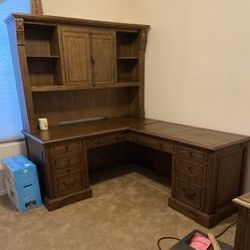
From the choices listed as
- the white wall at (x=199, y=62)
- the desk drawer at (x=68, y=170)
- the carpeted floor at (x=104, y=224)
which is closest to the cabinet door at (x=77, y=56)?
the white wall at (x=199, y=62)

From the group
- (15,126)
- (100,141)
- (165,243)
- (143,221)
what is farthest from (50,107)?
(165,243)

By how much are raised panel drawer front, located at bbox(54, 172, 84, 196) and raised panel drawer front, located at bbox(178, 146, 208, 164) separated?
1128 mm

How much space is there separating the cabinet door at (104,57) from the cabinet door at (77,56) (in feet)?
0.28

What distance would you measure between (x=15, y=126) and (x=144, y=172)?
1826mm

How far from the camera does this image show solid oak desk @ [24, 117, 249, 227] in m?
2.04

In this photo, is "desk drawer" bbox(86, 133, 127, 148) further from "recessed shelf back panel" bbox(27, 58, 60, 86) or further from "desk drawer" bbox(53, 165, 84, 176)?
"recessed shelf back panel" bbox(27, 58, 60, 86)

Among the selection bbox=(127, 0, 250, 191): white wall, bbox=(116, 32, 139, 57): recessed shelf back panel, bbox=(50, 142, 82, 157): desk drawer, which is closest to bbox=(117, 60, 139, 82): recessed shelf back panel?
bbox=(116, 32, 139, 57): recessed shelf back panel

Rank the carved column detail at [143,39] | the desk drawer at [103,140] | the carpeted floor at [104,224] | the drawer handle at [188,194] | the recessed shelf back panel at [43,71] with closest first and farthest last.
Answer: the carpeted floor at [104,224]
the drawer handle at [188,194]
the desk drawer at [103,140]
the recessed shelf back panel at [43,71]
the carved column detail at [143,39]

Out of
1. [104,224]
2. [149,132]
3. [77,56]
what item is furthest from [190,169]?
[77,56]

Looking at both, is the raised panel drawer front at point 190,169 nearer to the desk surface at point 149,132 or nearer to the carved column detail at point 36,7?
the desk surface at point 149,132

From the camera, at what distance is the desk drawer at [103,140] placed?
102 inches

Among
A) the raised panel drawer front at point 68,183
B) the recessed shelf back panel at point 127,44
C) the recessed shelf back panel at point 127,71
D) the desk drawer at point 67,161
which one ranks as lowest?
the raised panel drawer front at point 68,183

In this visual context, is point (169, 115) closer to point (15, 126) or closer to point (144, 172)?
point (144, 172)

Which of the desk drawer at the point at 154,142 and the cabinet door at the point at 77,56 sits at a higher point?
the cabinet door at the point at 77,56
